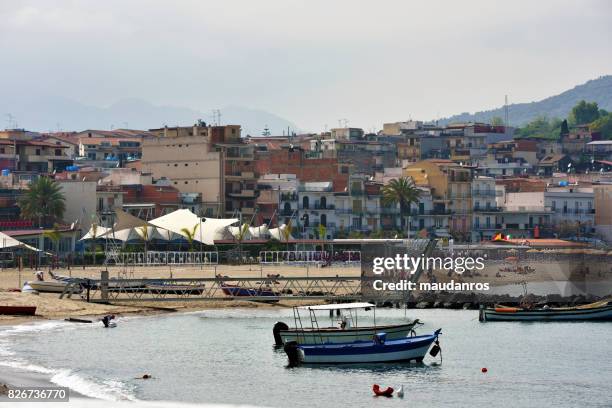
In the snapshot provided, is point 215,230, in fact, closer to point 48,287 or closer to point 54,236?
point 54,236

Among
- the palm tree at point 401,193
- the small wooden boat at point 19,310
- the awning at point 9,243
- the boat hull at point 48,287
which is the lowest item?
the small wooden boat at point 19,310

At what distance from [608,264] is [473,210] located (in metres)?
35.8

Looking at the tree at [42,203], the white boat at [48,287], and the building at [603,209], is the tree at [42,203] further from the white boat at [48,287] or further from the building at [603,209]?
the building at [603,209]

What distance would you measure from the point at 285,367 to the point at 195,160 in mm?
92742

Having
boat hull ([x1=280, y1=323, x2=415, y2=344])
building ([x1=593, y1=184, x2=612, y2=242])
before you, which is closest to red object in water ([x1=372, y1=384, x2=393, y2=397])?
boat hull ([x1=280, y1=323, x2=415, y2=344])

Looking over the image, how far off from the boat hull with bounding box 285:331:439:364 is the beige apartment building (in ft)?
289

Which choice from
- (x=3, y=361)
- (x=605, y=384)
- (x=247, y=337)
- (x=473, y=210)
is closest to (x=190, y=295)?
(x=247, y=337)

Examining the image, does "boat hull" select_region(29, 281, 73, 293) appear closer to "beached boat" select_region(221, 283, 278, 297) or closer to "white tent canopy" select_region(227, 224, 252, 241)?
"beached boat" select_region(221, 283, 278, 297)

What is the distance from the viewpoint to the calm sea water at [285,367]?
5556 cm

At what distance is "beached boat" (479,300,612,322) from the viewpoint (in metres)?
85.9

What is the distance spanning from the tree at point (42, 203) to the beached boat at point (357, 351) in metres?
72.9

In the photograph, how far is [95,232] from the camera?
124m

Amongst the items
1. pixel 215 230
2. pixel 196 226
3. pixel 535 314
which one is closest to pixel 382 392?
pixel 535 314

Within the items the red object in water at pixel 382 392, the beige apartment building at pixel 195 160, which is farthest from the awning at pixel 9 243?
the red object in water at pixel 382 392
